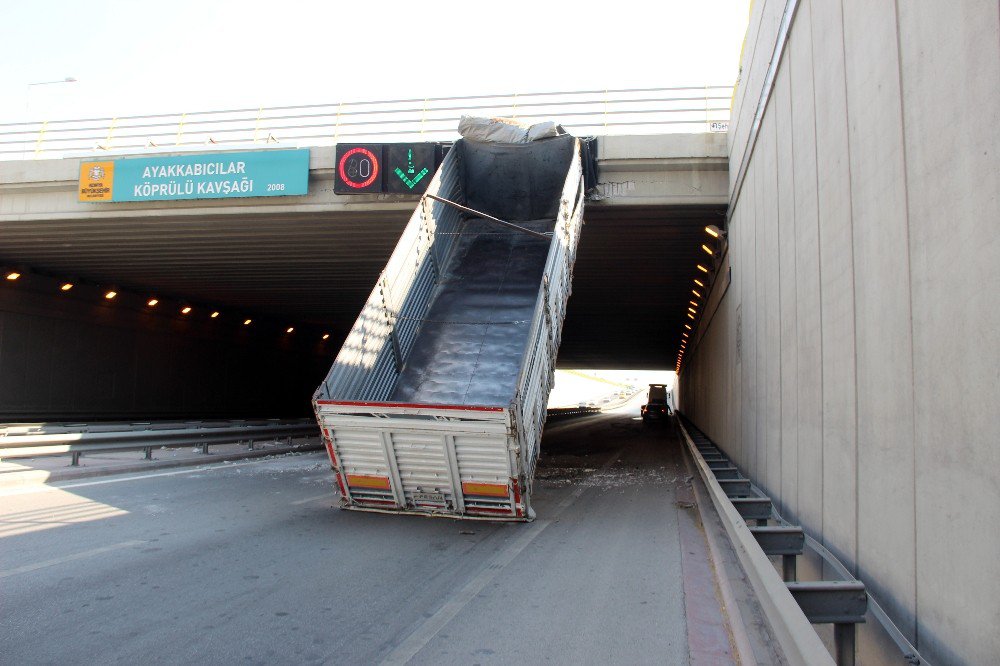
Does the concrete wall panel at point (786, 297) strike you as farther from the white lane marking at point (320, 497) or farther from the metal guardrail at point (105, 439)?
the metal guardrail at point (105, 439)

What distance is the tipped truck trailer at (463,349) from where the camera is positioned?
806cm

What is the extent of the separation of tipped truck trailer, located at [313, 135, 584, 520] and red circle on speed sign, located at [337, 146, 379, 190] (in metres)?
2.25

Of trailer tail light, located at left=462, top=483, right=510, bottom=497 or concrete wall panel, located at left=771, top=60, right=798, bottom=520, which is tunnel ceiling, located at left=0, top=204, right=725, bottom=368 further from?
trailer tail light, located at left=462, top=483, right=510, bottom=497

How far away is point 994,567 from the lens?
9.89 ft

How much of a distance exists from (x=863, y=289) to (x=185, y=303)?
90.6 ft

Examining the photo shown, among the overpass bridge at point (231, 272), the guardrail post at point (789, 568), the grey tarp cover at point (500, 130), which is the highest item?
the grey tarp cover at point (500, 130)

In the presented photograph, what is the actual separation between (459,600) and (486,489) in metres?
2.76

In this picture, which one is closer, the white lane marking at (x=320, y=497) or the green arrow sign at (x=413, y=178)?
the white lane marking at (x=320, y=497)

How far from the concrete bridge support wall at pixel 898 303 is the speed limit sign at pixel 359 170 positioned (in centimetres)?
1008

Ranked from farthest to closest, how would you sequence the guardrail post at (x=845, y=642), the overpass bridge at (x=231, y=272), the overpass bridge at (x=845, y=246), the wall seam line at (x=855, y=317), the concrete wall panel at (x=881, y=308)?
the overpass bridge at (x=231, y=272)
the wall seam line at (x=855, y=317)
the guardrail post at (x=845, y=642)
the concrete wall panel at (x=881, y=308)
the overpass bridge at (x=845, y=246)

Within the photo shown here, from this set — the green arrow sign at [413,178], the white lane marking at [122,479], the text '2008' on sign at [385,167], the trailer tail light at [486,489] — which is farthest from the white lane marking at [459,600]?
Result: the text '2008' on sign at [385,167]

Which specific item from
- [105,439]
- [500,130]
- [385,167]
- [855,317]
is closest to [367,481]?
[855,317]

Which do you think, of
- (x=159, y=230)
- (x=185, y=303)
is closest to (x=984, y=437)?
(x=159, y=230)

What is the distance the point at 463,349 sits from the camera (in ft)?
37.5
